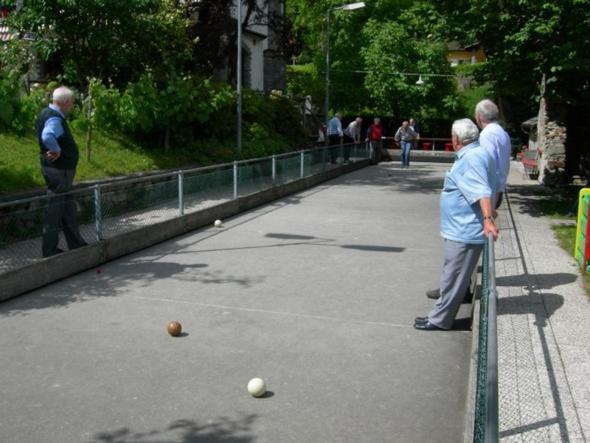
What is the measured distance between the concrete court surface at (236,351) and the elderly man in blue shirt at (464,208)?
0.61 m

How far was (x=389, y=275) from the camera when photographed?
8945mm

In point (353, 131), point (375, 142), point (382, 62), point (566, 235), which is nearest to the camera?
point (566, 235)

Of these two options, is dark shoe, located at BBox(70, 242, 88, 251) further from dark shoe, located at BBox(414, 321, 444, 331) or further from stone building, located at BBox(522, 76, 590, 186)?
stone building, located at BBox(522, 76, 590, 186)

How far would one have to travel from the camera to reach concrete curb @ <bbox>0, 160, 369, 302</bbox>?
770 centimetres

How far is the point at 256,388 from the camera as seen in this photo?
4.98 meters

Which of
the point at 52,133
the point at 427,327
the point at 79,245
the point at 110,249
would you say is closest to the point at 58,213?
the point at 79,245

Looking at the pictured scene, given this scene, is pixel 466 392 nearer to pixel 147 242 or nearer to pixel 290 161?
pixel 147 242

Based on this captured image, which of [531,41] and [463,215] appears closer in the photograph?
[463,215]

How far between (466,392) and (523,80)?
10692mm

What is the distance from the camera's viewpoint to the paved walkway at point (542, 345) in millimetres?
4152

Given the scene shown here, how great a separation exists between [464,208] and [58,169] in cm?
516

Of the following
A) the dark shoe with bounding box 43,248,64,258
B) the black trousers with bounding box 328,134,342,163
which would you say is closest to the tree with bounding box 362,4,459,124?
the black trousers with bounding box 328,134,342,163

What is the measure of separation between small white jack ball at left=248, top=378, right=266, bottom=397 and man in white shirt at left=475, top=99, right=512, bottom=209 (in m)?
3.23

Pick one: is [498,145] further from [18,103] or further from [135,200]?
[18,103]
